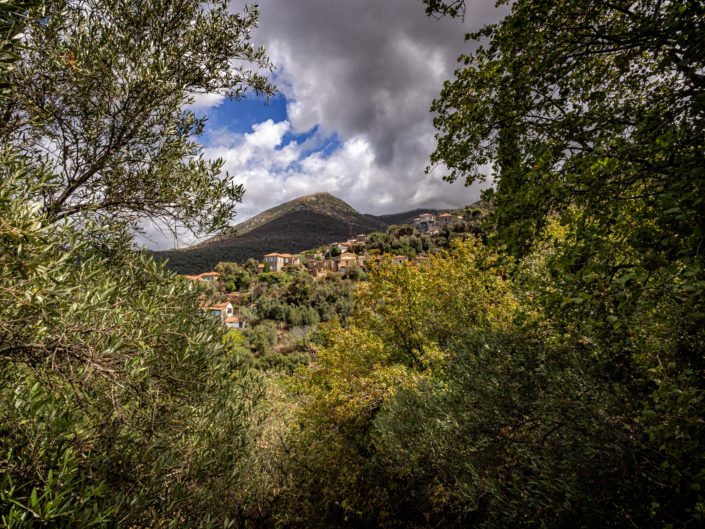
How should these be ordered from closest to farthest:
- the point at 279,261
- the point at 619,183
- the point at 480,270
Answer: the point at 619,183 → the point at 480,270 → the point at 279,261

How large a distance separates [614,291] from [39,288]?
514 centimetres

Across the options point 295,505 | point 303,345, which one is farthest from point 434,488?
point 303,345

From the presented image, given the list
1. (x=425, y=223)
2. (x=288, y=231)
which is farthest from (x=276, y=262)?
(x=425, y=223)

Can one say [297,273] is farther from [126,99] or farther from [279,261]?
[126,99]

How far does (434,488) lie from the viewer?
7332 mm

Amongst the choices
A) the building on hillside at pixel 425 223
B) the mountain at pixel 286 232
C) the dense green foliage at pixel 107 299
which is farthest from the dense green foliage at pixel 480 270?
the building on hillside at pixel 425 223

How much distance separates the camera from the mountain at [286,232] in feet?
289

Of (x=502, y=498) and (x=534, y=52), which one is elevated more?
(x=534, y=52)

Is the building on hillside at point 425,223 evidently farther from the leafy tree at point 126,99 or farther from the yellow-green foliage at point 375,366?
the leafy tree at point 126,99

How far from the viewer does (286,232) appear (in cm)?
12838

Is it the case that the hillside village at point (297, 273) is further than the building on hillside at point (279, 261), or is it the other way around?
the building on hillside at point (279, 261)

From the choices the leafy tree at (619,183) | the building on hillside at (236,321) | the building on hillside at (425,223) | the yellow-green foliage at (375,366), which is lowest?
the building on hillside at (236,321)

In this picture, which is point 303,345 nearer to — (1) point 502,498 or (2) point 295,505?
(2) point 295,505

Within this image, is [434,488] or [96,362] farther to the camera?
[434,488]
